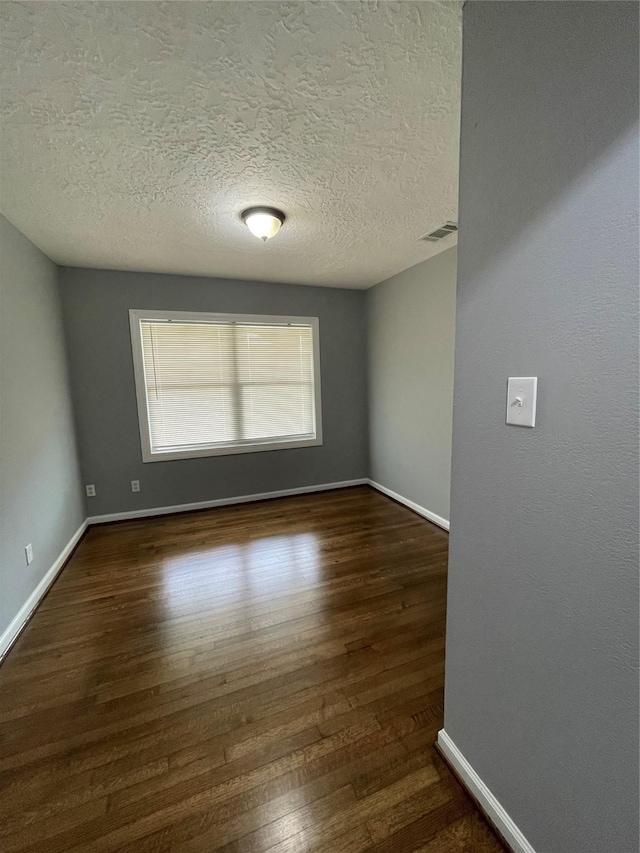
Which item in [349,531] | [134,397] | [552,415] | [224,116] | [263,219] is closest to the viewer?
[552,415]

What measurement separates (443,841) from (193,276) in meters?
4.11

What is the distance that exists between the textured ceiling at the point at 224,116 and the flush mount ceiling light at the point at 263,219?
0.27 feet

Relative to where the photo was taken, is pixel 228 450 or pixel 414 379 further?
pixel 228 450

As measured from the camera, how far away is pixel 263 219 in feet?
7.03

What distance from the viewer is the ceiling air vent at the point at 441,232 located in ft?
8.07

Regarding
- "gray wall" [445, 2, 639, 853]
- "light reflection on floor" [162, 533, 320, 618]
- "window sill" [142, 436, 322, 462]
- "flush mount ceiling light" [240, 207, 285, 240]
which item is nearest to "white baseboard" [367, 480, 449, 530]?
"window sill" [142, 436, 322, 462]

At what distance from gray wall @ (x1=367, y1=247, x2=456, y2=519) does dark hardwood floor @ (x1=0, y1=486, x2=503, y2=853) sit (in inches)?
38.4

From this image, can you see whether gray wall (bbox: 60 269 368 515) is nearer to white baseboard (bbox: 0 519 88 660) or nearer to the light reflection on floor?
white baseboard (bbox: 0 519 88 660)

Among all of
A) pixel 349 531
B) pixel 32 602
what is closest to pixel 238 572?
pixel 349 531

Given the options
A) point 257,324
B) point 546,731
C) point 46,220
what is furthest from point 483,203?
point 257,324

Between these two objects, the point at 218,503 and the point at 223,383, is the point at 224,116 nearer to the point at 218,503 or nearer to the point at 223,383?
the point at 223,383

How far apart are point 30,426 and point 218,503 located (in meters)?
1.92

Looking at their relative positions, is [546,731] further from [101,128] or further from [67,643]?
[101,128]

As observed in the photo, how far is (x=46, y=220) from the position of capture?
7.34 ft
